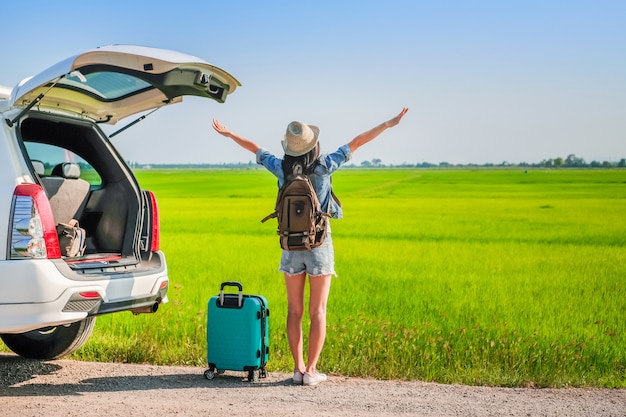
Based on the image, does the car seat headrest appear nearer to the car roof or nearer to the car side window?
the car side window

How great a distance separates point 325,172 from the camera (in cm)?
654

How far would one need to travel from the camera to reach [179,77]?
6.08 metres

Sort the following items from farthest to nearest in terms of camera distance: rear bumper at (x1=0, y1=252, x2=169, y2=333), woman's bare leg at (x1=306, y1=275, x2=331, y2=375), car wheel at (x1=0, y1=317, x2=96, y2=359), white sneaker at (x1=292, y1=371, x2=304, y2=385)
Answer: car wheel at (x1=0, y1=317, x2=96, y2=359)
white sneaker at (x1=292, y1=371, x2=304, y2=385)
woman's bare leg at (x1=306, y1=275, x2=331, y2=375)
rear bumper at (x1=0, y1=252, x2=169, y2=333)

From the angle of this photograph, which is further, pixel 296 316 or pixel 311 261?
pixel 296 316

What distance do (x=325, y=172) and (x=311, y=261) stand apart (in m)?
0.72

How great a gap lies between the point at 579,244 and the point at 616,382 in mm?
13177

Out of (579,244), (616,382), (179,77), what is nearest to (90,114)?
(179,77)

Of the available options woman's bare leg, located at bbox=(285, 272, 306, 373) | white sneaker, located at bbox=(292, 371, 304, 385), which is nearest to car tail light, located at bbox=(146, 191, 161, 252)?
woman's bare leg, located at bbox=(285, 272, 306, 373)

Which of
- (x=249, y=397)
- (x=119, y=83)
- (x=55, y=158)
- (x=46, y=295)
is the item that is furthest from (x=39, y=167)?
(x=249, y=397)

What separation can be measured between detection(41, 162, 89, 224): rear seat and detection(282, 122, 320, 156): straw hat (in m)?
1.87

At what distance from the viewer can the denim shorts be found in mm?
6500

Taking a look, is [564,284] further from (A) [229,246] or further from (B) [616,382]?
(A) [229,246]

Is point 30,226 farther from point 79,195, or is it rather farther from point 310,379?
point 310,379

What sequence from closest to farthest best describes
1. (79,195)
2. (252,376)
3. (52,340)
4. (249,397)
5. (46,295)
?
(46,295) → (249,397) → (252,376) → (79,195) → (52,340)
